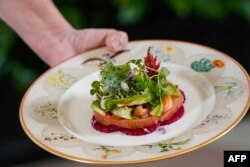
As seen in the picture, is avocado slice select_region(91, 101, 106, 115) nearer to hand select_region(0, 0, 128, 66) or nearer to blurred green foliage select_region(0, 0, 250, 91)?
→ hand select_region(0, 0, 128, 66)

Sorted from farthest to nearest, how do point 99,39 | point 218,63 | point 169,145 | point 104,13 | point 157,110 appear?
point 104,13
point 99,39
point 218,63
point 157,110
point 169,145

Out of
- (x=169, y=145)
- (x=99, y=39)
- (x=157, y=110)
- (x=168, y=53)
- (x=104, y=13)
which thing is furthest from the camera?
(x=104, y=13)

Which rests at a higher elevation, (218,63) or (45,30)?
(45,30)

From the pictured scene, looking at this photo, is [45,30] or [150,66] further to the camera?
[45,30]

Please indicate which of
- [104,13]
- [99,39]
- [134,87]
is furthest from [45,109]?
[104,13]

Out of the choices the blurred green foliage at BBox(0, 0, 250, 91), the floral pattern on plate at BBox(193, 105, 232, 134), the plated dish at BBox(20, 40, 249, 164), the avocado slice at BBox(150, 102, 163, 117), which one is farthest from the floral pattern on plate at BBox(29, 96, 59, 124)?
the blurred green foliage at BBox(0, 0, 250, 91)

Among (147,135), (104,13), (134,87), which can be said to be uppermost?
(104,13)

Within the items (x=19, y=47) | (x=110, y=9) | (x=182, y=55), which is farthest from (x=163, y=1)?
(x=182, y=55)

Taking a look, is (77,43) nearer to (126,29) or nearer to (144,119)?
(144,119)

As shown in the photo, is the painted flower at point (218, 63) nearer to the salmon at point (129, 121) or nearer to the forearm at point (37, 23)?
the salmon at point (129, 121)
